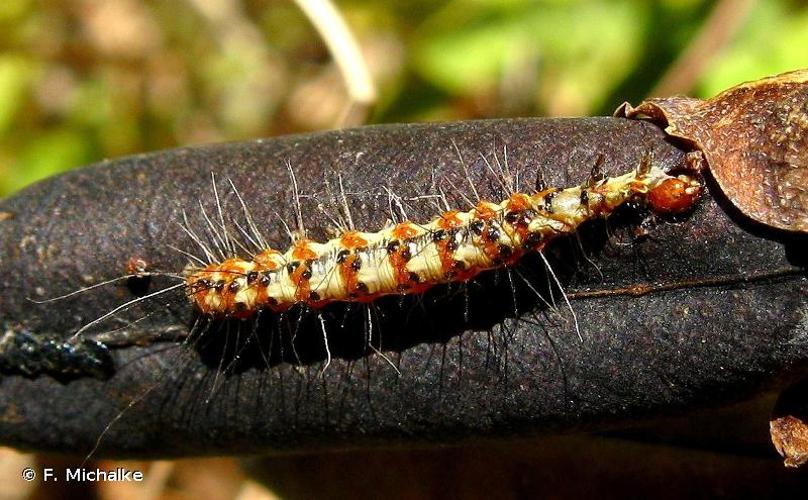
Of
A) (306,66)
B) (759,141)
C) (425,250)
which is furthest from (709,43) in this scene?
(306,66)

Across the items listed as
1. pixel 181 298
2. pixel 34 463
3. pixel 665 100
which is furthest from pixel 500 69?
pixel 34 463

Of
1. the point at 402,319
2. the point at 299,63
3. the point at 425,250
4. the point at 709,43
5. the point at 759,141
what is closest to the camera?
the point at 759,141

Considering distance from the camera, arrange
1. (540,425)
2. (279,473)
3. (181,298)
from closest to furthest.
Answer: (540,425)
(181,298)
(279,473)

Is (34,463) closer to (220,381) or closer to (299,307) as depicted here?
(220,381)

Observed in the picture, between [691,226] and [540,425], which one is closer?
[691,226]

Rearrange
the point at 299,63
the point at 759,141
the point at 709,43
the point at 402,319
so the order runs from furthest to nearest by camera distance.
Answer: the point at 299,63 < the point at 709,43 < the point at 402,319 < the point at 759,141

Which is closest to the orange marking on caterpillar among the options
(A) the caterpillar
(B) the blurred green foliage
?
(A) the caterpillar

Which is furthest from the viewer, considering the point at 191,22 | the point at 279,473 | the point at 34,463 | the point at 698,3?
the point at 191,22

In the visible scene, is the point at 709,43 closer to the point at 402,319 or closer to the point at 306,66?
the point at 402,319
